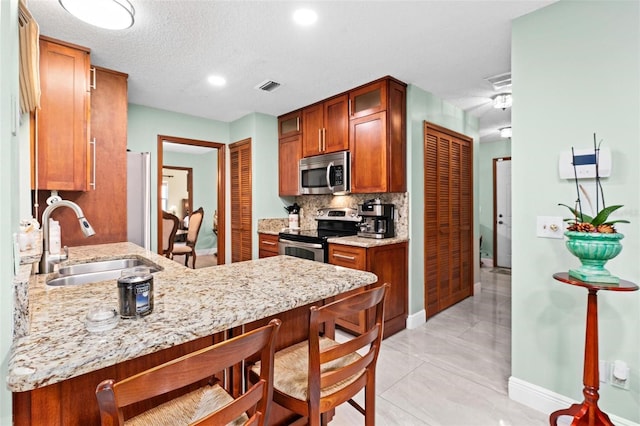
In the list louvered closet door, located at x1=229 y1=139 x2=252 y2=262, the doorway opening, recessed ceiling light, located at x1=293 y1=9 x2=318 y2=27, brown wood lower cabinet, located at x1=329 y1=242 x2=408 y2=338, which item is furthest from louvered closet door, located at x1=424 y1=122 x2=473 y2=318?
the doorway opening

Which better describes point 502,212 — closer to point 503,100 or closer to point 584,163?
point 503,100

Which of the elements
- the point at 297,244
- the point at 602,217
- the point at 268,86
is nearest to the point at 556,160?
the point at 602,217

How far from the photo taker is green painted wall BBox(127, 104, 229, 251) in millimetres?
3701

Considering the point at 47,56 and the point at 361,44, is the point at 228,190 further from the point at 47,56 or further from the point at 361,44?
the point at 361,44

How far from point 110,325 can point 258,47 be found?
7.33ft

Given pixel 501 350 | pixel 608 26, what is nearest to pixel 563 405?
pixel 501 350

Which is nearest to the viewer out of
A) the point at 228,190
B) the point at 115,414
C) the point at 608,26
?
the point at 115,414

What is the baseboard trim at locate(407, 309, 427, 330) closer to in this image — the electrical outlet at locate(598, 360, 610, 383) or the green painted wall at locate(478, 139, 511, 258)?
the electrical outlet at locate(598, 360, 610, 383)

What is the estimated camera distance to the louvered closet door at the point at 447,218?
341 cm

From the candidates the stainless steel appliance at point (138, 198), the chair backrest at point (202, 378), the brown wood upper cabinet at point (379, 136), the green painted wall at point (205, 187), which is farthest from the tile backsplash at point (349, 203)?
the green painted wall at point (205, 187)

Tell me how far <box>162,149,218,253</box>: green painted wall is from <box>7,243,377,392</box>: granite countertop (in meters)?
6.44

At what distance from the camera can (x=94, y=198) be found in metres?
2.74

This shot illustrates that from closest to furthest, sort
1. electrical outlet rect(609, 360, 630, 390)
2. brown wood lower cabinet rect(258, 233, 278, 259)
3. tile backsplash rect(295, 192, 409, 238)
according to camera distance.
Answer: electrical outlet rect(609, 360, 630, 390) → tile backsplash rect(295, 192, 409, 238) → brown wood lower cabinet rect(258, 233, 278, 259)

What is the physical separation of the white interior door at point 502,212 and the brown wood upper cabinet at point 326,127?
4.11 m
